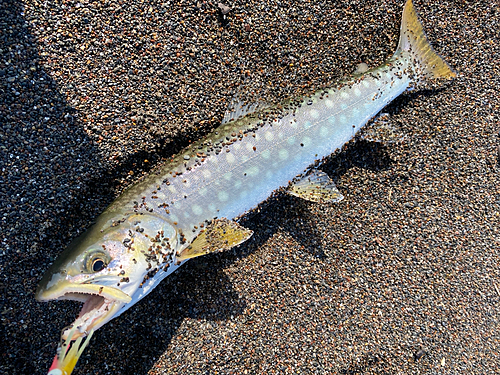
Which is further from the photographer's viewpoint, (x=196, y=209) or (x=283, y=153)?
(x=283, y=153)

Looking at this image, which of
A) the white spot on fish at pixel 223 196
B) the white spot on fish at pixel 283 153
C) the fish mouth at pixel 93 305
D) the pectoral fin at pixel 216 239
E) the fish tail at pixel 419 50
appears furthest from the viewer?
the fish tail at pixel 419 50

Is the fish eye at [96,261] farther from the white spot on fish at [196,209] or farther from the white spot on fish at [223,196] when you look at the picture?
the white spot on fish at [223,196]

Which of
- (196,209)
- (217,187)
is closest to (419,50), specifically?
(217,187)

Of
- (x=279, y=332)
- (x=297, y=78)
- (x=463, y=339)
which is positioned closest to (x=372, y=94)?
(x=297, y=78)

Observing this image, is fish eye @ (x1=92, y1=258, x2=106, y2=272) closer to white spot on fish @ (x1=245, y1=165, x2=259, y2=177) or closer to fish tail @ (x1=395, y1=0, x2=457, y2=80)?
white spot on fish @ (x1=245, y1=165, x2=259, y2=177)

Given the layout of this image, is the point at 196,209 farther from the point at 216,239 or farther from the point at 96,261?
the point at 96,261

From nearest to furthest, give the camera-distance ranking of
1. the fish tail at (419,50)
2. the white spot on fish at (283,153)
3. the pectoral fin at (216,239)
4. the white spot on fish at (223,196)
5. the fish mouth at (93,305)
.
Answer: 1. the fish mouth at (93,305)
2. the pectoral fin at (216,239)
3. the white spot on fish at (223,196)
4. the white spot on fish at (283,153)
5. the fish tail at (419,50)

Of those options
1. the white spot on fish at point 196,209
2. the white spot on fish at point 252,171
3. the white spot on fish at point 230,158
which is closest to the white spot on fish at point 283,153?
the white spot on fish at point 252,171
